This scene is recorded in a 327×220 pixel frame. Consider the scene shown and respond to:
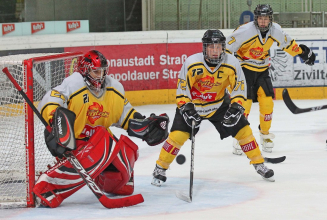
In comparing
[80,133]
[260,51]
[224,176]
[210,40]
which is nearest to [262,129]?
[260,51]

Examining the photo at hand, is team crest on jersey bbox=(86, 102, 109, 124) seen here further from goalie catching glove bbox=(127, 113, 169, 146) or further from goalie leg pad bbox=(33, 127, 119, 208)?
goalie catching glove bbox=(127, 113, 169, 146)

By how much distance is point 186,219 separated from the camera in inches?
127

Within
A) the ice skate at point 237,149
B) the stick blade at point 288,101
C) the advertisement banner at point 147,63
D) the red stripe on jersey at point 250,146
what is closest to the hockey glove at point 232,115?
the red stripe on jersey at point 250,146

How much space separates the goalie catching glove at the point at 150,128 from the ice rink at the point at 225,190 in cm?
36

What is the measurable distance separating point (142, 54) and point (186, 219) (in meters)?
4.92

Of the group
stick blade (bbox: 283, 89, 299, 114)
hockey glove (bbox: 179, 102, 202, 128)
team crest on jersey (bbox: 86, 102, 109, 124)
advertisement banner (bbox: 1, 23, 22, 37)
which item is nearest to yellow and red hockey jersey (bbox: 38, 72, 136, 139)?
team crest on jersey (bbox: 86, 102, 109, 124)

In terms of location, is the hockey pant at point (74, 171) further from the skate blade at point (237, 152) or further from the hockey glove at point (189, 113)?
the skate blade at point (237, 152)

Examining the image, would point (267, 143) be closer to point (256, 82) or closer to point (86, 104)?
point (256, 82)

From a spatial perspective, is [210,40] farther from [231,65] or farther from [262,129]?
[262,129]

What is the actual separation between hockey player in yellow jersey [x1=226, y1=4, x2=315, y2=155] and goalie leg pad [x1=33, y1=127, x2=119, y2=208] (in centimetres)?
196

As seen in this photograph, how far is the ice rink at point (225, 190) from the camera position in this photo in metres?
3.33

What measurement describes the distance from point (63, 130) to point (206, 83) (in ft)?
3.96

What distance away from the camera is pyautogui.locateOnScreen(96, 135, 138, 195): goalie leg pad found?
12.0 feet

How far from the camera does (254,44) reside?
531 centimetres
